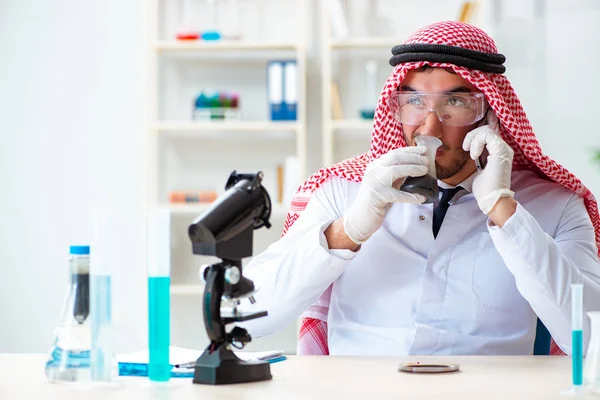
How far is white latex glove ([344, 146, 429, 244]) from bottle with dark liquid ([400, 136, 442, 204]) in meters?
0.01

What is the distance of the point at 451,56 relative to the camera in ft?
6.43

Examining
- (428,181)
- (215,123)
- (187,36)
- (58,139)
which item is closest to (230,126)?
(215,123)

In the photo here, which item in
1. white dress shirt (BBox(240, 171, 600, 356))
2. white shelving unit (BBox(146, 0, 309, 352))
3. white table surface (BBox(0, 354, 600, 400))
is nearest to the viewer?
white table surface (BBox(0, 354, 600, 400))

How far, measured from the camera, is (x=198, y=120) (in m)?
4.30

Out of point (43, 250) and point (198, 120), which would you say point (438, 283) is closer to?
point (198, 120)

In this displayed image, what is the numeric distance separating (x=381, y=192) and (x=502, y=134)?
0.43 meters

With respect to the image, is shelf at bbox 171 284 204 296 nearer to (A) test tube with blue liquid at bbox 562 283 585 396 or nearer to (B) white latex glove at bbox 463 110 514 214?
(B) white latex glove at bbox 463 110 514 214

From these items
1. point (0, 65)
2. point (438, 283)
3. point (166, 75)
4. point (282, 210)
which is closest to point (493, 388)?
point (438, 283)

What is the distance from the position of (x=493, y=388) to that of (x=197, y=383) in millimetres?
442

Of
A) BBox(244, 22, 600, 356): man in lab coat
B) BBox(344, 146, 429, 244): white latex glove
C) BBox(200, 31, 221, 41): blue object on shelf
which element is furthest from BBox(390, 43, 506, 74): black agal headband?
BBox(200, 31, 221, 41): blue object on shelf

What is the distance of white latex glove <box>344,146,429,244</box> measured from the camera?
71.4 inches

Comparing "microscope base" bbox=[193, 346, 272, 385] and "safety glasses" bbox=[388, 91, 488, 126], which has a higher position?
"safety glasses" bbox=[388, 91, 488, 126]

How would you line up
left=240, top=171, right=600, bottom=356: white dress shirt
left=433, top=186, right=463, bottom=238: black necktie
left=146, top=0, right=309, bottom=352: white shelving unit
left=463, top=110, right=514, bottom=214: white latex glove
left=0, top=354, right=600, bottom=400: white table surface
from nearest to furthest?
1. left=0, top=354, right=600, bottom=400: white table surface
2. left=463, top=110, right=514, bottom=214: white latex glove
3. left=240, top=171, right=600, bottom=356: white dress shirt
4. left=433, top=186, right=463, bottom=238: black necktie
5. left=146, top=0, right=309, bottom=352: white shelving unit

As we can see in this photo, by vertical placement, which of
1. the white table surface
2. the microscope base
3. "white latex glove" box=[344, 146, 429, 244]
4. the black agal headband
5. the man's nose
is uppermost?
the black agal headband
